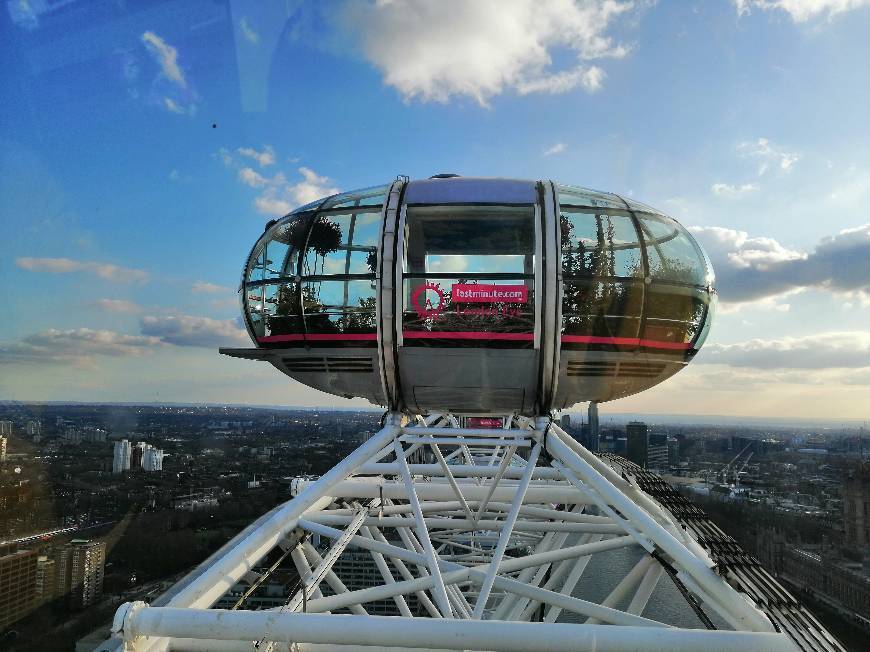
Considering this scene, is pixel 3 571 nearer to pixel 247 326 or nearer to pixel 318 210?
pixel 247 326

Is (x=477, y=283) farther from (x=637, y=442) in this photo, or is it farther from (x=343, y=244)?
(x=637, y=442)

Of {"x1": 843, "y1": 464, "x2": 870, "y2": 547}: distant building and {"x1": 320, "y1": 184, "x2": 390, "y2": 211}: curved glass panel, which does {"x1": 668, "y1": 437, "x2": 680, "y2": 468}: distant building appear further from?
{"x1": 320, "y1": 184, "x2": 390, "y2": 211}: curved glass panel

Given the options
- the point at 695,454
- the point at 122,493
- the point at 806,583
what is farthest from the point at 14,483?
the point at 695,454

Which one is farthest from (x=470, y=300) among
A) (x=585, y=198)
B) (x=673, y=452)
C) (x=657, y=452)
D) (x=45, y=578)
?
(x=673, y=452)

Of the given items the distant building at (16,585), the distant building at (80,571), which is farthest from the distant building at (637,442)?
the distant building at (16,585)

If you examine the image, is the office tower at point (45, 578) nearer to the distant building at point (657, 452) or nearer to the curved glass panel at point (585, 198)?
the curved glass panel at point (585, 198)

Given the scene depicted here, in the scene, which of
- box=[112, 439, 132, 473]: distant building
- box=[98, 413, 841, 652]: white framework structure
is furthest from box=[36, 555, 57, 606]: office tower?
box=[98, 413, 841, 652]: white framework structure
